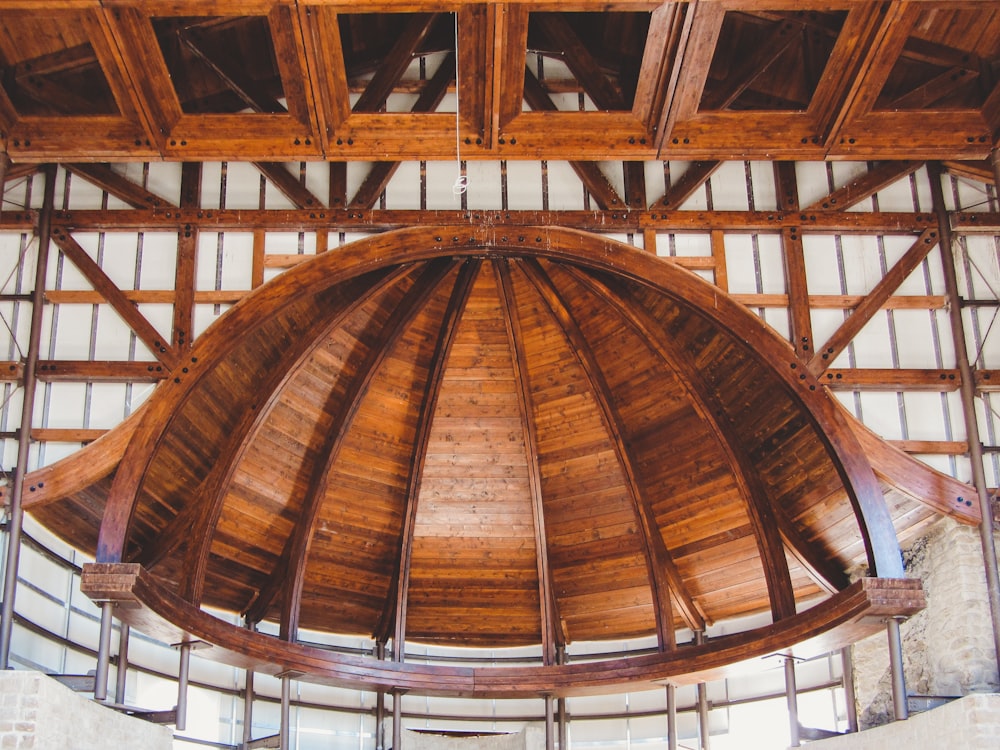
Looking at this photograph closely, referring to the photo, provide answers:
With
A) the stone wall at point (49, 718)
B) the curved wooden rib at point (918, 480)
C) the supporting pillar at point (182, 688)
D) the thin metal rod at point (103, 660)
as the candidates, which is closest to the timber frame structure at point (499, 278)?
the curved wooden rib at point (918, 480)

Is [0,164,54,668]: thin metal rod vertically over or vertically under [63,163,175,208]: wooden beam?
under

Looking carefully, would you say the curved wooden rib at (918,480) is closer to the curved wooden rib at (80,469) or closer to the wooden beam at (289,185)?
the wooden beam at (289,185)

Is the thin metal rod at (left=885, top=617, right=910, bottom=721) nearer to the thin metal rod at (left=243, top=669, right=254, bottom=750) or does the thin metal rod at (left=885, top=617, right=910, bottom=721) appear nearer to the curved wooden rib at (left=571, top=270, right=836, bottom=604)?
the curved wooden rib at (left=571, top=270, right=836, bottom=604)

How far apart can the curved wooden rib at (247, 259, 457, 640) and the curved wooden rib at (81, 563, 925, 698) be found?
2.98 feet

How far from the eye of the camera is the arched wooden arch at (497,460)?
49.9ft

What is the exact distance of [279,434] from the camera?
1747 centimetres

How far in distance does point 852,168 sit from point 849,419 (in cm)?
326

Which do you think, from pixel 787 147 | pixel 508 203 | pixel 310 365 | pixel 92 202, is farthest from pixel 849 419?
pixel 92 202

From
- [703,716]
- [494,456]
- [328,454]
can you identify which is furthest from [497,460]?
[703,716]

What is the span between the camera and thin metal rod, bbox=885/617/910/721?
13758 mm

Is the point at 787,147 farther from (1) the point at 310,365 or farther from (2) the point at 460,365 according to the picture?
(1) the point at 310,365

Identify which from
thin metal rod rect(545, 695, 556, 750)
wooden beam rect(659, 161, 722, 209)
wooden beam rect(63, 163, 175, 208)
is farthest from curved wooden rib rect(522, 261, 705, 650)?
wooden beam rect(63, 163, 175, 208)

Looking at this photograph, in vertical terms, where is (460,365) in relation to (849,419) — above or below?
above

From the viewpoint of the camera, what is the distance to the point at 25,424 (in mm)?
14320
